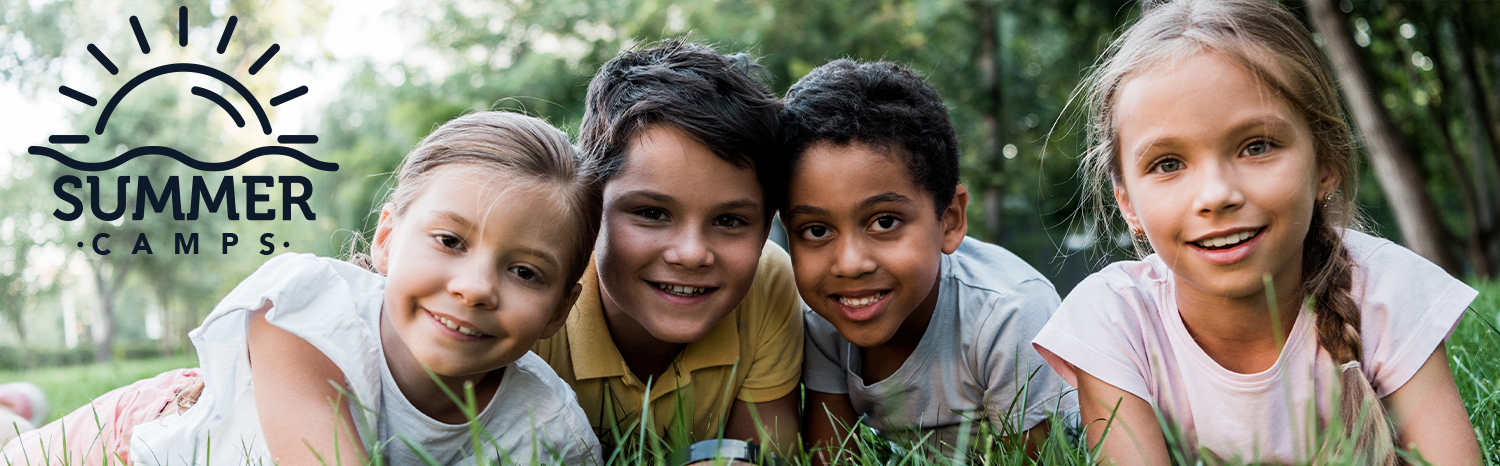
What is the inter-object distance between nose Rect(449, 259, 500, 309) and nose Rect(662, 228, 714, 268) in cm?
45

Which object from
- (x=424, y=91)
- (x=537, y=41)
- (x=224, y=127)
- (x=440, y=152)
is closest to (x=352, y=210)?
(x=424, y=91)

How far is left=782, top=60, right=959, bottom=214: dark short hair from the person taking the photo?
7.67 ft

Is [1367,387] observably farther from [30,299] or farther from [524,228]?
[30,299]

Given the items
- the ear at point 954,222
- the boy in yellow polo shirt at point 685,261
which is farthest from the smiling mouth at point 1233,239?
the boy in yellow polo shirt at point 685,261

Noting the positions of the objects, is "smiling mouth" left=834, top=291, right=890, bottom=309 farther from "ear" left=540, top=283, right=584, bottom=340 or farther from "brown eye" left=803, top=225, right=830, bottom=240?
"ear" left=540, top=283, right=584, bottom=340

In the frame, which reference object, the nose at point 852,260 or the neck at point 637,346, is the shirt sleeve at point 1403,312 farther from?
the neck at point 637,346

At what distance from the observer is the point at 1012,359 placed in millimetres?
2467

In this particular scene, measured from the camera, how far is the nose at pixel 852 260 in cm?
223

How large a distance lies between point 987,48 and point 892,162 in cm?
946

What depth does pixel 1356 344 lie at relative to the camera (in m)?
1.85

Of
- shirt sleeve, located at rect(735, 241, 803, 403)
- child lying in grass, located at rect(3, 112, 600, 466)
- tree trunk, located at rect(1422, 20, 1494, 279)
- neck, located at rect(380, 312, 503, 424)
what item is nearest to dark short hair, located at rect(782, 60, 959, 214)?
shirt sleeve, located at rect(735, 241, 803, 403)

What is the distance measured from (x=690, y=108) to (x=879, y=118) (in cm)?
49

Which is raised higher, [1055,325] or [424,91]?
[424,91]

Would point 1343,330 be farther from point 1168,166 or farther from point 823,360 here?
point 823,360
